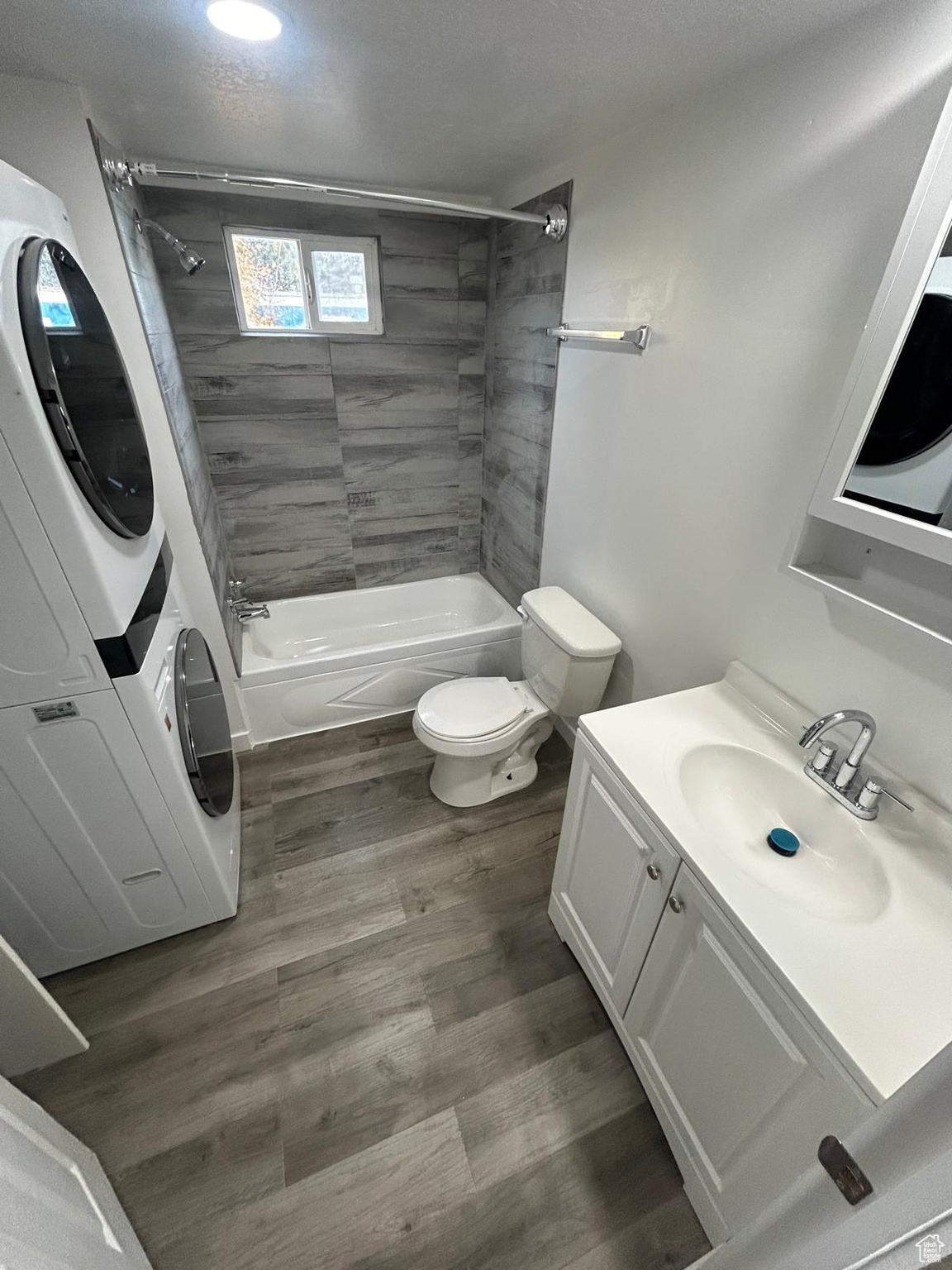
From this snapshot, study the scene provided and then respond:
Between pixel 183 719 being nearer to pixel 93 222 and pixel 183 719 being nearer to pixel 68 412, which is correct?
pixel 68 412

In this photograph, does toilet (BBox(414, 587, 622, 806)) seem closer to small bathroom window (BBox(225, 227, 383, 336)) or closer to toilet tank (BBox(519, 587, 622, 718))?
toilet tank (BBox(519, 587, 622, 718))

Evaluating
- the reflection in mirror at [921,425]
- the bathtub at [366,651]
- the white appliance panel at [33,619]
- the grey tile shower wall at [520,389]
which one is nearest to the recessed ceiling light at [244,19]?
the white appliance panel at [33,619]

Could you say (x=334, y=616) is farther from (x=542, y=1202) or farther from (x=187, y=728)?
(x=542, y=1202)

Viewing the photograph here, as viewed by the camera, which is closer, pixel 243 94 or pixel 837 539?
pixel 837 539

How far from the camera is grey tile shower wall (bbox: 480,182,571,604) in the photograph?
1978mm

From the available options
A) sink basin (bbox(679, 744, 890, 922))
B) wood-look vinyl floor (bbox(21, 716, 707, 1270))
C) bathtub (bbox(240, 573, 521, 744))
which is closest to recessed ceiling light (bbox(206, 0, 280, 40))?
sink basin (bbox(679, 744, 890, 922))

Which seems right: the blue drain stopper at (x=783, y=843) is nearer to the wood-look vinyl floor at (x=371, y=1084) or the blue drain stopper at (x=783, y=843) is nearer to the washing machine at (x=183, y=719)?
the wood-look vinyl floor at (x=371, y=1084)

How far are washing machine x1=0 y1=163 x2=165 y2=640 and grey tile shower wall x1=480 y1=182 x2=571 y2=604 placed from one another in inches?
57.2

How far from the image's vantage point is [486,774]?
204 centimetres

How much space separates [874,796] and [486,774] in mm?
1285

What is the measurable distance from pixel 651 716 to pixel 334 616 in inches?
82.3

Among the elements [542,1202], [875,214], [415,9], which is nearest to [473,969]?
[542,1202]

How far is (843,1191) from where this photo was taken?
44 centimetres

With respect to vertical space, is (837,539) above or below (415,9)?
below
